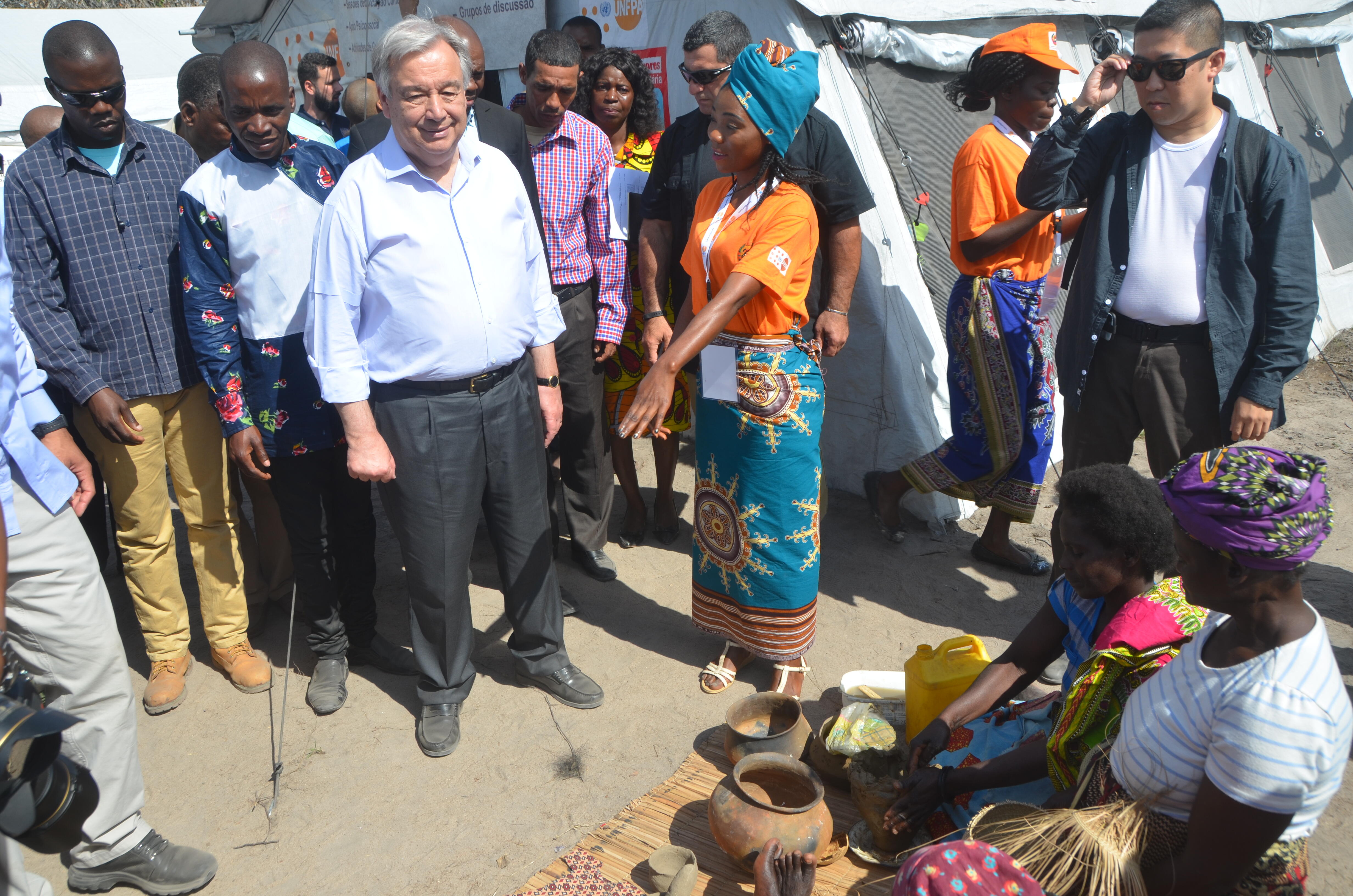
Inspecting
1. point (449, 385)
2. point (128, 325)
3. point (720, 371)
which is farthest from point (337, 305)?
point (720, 371)

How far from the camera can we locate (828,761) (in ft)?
9.32

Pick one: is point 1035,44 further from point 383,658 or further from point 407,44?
point 383,658

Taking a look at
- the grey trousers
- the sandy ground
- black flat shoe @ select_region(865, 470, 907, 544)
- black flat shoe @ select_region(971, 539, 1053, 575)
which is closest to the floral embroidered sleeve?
the grey trousers

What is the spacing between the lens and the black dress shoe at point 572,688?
132 inches

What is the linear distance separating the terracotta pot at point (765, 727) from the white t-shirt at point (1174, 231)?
1747 millimetres

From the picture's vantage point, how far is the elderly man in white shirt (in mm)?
2631

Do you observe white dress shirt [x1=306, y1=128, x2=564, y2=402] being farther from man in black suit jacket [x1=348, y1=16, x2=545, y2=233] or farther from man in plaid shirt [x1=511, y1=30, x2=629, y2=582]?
man in plaid shirt [x1=511, y1=30, x2=629, y2=582]

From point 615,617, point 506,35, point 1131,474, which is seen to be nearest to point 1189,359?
point 1131,474

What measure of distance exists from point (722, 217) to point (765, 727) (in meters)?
1.65

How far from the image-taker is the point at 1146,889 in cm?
189

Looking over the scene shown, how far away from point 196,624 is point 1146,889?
12.0ft

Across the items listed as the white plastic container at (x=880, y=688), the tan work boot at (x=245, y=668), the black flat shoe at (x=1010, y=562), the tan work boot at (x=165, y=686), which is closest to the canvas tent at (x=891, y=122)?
the black flat shoe at (x=1010, y=562)

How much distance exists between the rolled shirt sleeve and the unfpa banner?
3224 millimetres

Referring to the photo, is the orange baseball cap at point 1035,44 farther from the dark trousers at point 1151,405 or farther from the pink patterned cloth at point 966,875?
the pink patterned cloth at point 966,875
